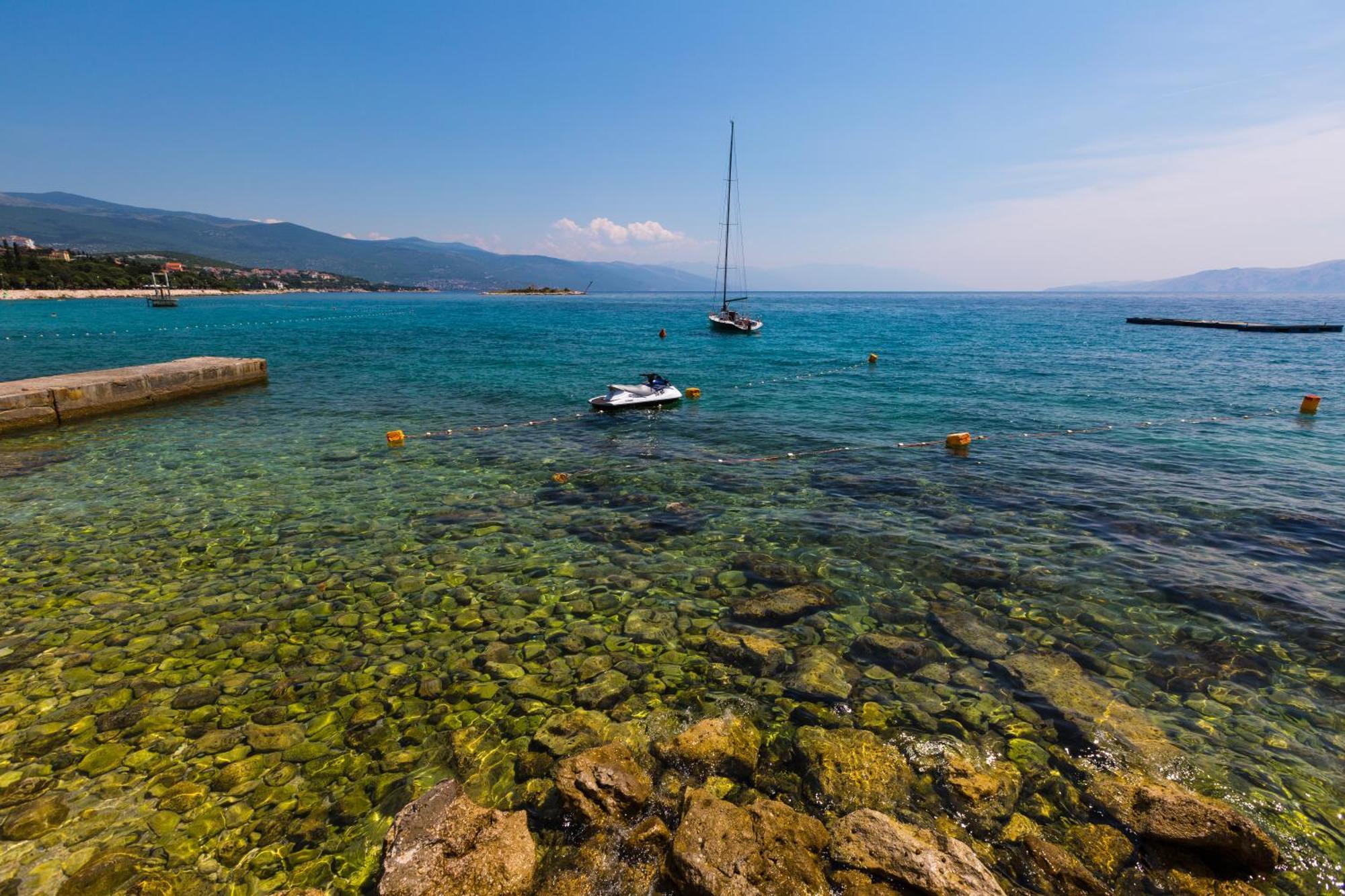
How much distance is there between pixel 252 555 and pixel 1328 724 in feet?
54.8

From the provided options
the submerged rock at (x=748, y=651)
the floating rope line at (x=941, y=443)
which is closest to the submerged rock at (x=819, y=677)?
the submerged rock at (x=748, y=651)

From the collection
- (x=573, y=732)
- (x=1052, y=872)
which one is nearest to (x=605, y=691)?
(x=573, y=732)

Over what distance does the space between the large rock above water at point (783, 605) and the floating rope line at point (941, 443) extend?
301 inches

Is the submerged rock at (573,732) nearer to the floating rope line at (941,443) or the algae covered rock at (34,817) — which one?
the algae covered rock at (34,817)

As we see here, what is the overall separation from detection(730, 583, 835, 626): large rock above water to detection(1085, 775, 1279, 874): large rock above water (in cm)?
413

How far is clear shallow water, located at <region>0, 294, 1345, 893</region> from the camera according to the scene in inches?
233

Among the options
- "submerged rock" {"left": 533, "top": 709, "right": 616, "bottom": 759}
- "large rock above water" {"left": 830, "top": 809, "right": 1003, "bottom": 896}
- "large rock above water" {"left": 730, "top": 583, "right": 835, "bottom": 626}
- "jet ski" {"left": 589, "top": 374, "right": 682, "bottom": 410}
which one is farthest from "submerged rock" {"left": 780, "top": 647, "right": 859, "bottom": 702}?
"jet ski" {"left": 589, "top": 374, "right": 682, "bottom": 410}

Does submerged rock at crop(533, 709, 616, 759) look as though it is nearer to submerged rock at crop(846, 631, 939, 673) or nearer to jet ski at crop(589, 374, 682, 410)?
submerged rock at crop(846, 631, 939, 673)

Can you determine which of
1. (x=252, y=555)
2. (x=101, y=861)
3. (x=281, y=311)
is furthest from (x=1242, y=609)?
(x=281, y=311)

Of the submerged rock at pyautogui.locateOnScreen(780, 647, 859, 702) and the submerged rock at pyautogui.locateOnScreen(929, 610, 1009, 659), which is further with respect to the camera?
the submerged rock at pyautogui.locateOnScreen(929, 610, 1009, 659)

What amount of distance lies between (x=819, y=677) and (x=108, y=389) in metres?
28.8

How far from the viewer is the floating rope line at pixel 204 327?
49.9 m

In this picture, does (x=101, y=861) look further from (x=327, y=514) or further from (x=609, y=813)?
(x=327, y=514)

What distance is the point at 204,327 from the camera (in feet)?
231
